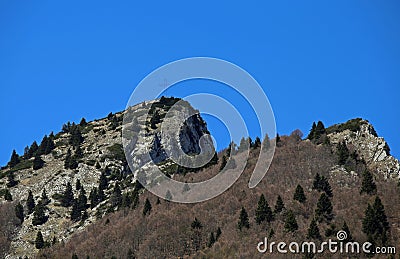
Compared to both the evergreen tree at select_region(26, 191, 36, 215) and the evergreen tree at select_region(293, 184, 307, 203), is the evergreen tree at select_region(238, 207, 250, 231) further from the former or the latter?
the evergreen tree at select_region(26, 191, 36, 215)

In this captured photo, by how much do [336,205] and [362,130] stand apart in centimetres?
2784

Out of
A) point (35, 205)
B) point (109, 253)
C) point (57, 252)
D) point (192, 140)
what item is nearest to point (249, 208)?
point (109, 253)

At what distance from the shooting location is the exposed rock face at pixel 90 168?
102m

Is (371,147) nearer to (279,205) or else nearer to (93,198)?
(279,205)

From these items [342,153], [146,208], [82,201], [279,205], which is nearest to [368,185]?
[279,205]

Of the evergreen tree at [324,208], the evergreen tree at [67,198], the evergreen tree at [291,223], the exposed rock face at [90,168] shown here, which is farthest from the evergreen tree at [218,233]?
the evergreen tree at [67,198]

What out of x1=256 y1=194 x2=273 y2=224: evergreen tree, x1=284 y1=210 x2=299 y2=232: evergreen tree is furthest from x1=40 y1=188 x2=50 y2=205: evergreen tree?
x1=284 y1=210 x2=299 y2=232: evergreen tree

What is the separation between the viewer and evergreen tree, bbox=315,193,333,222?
82194mm

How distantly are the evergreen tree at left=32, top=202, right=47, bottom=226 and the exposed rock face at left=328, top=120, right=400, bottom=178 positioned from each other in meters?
47.2

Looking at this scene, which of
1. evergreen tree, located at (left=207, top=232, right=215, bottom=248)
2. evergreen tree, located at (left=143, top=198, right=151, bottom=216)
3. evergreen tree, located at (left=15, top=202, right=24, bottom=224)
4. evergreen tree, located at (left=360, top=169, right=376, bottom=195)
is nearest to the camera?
evergreen tree, located at (left=207, top=232, right=215, bottom=248)

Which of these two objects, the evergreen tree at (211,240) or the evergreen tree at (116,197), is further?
the evergreen tree at (116,197)

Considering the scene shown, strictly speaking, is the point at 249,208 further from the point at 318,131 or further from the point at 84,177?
the point at 84,177

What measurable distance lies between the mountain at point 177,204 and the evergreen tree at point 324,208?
314mm

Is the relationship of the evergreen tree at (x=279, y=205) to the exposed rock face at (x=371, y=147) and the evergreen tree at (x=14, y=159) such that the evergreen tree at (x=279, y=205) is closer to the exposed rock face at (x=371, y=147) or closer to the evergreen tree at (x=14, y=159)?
the exposed rock face at (x=371, y=147)
